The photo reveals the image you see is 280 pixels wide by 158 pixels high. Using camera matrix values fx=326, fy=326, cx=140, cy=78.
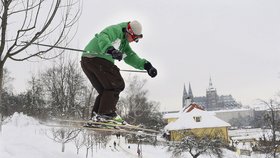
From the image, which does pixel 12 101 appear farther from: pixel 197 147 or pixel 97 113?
pixel 97 113

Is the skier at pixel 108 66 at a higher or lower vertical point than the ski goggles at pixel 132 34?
lower

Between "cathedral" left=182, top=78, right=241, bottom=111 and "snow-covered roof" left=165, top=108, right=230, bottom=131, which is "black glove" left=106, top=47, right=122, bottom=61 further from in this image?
"cathedral" left=182, top=78, right=241, bottom=111

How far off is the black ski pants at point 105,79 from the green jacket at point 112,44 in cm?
10

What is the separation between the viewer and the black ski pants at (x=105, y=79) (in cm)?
452

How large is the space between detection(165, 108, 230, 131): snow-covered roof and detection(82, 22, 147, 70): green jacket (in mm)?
44879

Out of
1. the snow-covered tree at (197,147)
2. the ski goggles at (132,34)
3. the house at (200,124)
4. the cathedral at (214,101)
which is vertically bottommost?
the snow-covered tree at (197,147)

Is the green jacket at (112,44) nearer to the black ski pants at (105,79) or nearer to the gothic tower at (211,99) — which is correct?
the black ski pants at (105,79)

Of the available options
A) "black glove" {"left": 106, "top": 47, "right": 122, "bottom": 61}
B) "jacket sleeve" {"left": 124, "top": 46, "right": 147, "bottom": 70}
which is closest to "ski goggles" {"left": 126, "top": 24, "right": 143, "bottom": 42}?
"jacket sleeve" {"left": 124, "top": 46, "right": 147, "bottom": 70}

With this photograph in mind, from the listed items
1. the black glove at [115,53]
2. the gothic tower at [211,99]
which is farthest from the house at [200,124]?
the gothic tower at [211,99]

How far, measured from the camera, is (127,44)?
193 inches

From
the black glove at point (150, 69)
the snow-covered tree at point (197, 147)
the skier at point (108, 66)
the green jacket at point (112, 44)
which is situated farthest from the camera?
the snow-covered tree at point (197, 147)

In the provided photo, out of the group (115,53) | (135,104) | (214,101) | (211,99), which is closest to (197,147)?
(135,104)

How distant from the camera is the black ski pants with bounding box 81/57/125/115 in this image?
4523 millimetres

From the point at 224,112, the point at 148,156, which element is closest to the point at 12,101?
the point at 148,156
